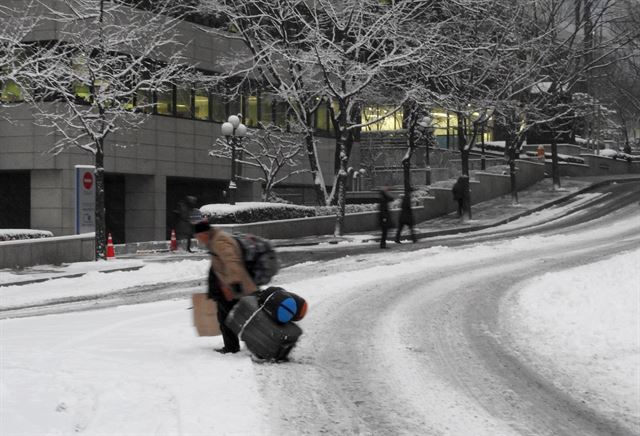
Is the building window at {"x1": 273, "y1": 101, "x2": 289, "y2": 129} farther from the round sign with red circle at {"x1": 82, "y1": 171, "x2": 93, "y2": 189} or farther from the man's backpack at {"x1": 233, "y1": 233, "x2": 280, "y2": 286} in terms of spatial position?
the man's backpack at {"x1": 233, "y1": 233, "x2": 280, "y2": 286}

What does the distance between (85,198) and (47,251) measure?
93.2 inches

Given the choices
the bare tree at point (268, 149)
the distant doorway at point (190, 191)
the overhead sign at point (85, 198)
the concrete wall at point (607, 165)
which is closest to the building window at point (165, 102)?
the bare tree at point (268, 149)

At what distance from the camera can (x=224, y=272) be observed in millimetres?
8484

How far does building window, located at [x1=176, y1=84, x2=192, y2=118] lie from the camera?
1556 inches

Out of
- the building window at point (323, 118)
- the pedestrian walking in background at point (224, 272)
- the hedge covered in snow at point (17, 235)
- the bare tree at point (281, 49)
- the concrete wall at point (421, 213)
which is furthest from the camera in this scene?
the building window at point (323, 118)

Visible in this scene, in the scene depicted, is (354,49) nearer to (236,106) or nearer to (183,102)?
(183,102)

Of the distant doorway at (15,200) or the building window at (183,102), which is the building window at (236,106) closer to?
the building window at (183,102)

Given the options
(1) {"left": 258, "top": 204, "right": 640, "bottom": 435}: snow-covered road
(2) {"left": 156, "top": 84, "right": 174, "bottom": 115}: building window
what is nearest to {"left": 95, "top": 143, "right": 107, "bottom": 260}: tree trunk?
(1) {"left": 258, "top": 204, "right": 640, "bottom": 435}: snow-covered road

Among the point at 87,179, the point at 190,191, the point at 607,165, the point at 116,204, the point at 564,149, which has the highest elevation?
the point at 564,149

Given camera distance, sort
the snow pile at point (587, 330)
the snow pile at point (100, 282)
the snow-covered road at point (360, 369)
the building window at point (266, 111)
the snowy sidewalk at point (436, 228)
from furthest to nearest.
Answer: the building window at point (266, 111), the snowy sidewalk at point (436, 228), the snow pile at point (100, 282), the snow pile at point (587, 330), the snow-covered road at point (360, 369)

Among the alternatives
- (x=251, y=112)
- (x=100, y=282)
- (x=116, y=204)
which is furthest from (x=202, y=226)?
(x=251, y=112)

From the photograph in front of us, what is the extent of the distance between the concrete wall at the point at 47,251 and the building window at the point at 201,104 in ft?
60.4

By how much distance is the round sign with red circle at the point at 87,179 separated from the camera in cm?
2312

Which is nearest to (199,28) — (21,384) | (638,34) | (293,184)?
(293,184)
